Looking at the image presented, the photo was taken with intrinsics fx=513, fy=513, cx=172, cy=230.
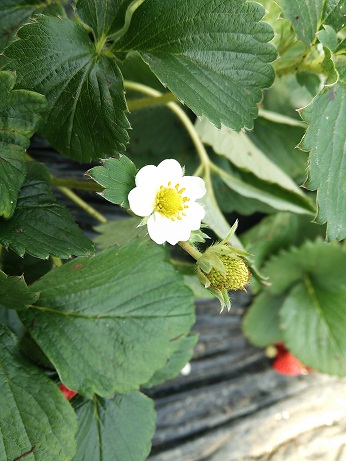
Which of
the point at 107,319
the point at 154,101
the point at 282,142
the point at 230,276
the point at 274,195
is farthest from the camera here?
the point at 282,142

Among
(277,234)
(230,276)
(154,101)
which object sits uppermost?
(154,101)

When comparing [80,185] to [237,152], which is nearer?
[80,185]

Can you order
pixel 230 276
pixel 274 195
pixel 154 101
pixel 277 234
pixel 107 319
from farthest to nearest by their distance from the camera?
pixel 277 234 < pixel 274 195 < pixel 154 101 < pixel 107 319 < pixel 230 276


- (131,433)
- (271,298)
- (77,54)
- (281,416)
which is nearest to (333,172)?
(77,54)

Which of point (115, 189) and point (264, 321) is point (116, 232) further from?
point (264, 321)

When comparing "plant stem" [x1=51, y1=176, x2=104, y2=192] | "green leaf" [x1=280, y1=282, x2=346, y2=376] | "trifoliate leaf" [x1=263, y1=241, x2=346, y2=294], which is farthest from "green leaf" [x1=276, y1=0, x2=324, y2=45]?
"green leaf" [x1=280, y1=282, x2=346, y2=376]

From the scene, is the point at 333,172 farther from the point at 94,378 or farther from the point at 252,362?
the point at 252,362

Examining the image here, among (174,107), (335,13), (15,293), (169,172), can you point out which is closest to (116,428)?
(15,293)
